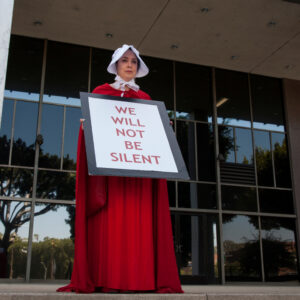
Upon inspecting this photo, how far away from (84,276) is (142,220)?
645mm

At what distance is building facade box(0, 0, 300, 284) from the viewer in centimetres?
1030

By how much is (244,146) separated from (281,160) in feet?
4.48

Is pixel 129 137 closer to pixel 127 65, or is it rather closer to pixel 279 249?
pixel 127 65

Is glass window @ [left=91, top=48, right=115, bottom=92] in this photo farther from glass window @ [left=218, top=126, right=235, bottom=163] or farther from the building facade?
glass window @ [left=218, top=126, right=235, bottom=163]

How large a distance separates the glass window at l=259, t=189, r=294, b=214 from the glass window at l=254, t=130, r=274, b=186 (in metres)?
0.31

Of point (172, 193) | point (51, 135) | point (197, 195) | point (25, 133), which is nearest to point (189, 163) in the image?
point (197, 195)

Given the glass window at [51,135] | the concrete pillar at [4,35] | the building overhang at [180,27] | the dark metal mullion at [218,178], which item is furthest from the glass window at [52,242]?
the concrete pillar at [4,35]

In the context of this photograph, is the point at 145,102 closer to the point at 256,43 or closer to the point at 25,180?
the point at 25,180

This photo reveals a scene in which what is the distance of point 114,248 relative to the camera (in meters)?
3.34

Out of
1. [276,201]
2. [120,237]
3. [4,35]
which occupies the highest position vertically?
[4,35]

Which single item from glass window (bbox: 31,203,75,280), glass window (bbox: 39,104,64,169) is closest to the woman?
glass window (bbox: 31,203,75,280)

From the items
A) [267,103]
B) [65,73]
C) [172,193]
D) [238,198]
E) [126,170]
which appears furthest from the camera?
[267,103]

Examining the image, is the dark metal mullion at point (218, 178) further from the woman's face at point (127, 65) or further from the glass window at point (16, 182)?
the woman's face at point (127, 65)

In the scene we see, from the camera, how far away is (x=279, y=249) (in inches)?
474
